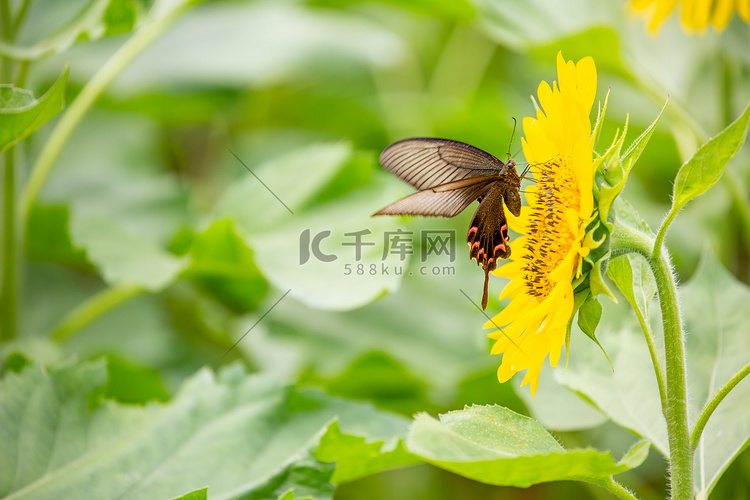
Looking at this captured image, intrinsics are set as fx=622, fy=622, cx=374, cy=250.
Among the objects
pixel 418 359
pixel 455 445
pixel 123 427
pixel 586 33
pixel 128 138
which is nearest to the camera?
pixel 455 445

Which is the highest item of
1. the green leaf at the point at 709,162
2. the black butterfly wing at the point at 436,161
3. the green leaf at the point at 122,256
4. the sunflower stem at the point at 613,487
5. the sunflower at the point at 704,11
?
the sunflower at the point at 704,11

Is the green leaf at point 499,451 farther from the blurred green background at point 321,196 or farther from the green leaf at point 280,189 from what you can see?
the green leaf at point 280,189

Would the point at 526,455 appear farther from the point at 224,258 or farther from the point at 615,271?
the point at 224,258

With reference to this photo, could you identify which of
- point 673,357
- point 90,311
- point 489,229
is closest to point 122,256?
point 90,311

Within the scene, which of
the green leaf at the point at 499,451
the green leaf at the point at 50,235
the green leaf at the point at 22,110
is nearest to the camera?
the green leaf at the point at 499,451

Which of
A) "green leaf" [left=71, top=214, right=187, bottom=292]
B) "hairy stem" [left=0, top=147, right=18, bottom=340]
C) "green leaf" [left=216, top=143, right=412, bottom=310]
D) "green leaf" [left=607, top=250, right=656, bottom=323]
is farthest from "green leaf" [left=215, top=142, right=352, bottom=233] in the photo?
"green leaf" [left=607, top=250, right=656, bottom=323]

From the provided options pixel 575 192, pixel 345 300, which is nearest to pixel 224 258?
pixel 345 300

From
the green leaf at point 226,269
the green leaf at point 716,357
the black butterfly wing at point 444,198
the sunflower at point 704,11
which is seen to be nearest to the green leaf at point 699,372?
the green leaf at point 716,357

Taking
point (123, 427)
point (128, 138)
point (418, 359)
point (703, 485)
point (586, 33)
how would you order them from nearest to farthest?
1. point (703, 485)
2. point (123, 427)
3. point (586, 33)
4. point (418, 359)
5. point (128, 138)
